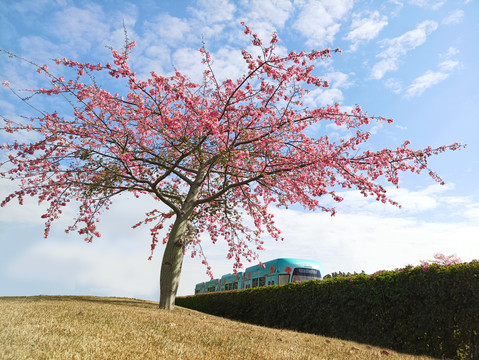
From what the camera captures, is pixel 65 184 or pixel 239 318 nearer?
pixel 65 184

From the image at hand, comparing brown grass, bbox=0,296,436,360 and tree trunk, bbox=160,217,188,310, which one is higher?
tree trunk, bbox=160,217,188,310

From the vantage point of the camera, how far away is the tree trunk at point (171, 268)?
12.4 metres

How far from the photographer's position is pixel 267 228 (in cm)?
1514

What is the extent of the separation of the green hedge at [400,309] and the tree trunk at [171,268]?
198 inches

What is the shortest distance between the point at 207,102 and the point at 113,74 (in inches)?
139

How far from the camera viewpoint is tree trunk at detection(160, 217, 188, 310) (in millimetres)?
12359

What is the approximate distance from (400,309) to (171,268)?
7.45 metres

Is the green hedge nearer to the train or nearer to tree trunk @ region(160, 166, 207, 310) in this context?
the train

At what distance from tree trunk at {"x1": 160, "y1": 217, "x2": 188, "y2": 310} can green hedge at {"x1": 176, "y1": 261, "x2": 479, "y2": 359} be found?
502 centimetres

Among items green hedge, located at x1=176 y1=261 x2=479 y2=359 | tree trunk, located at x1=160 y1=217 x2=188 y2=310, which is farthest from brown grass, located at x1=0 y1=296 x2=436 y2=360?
tree trunk, located at x1=160 y1=217 x2=188 y2=310

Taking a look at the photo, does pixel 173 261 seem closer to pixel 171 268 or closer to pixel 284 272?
pixel 171 268

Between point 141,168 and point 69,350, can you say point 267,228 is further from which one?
point 69,350

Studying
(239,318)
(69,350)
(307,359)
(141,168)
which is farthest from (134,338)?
(239,318)

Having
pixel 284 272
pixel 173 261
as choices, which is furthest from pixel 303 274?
pixel 173 261
